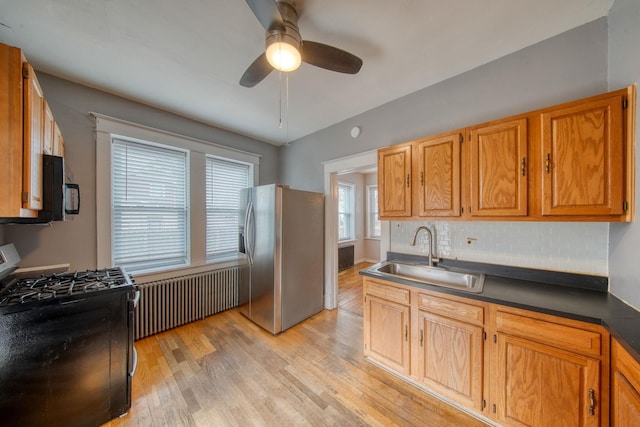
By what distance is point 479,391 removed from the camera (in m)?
1.45

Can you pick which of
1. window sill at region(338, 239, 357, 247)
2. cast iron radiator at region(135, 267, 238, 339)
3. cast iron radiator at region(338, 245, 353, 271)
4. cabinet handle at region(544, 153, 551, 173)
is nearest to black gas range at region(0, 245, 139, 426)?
cast iron radiator at region(135, 267, 238, 339)

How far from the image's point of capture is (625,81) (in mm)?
1274

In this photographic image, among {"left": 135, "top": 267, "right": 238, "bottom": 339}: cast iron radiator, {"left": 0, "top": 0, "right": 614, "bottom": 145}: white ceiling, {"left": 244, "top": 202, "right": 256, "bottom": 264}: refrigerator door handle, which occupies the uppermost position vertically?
{"left": 0, "top": 0, "right": 614, "bottom": 145}: white ceiling

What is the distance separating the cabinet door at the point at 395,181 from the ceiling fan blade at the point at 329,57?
2.95 feet

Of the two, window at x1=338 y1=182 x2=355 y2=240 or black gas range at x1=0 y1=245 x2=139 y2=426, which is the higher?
window at x1=338 y1=182 x2=355 y2=240

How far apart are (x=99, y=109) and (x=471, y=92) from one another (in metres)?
3.71

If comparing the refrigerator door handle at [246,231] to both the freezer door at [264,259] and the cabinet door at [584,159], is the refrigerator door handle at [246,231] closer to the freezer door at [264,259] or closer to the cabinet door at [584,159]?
the freezer door at [264,259]

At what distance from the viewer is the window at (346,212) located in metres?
5.85

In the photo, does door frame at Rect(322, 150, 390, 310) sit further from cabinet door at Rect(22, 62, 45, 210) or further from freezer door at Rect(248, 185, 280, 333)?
cabinet door at Rect(22, 62, 45, 210)

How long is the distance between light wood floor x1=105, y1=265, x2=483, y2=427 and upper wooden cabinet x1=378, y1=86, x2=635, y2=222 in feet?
4.87

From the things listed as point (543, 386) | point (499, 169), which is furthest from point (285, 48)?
point (543, 386)

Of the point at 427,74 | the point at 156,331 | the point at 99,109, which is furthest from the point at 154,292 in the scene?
the point at 427,74

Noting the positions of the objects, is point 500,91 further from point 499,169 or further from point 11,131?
point 11,131

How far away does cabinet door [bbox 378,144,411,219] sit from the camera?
206cm
